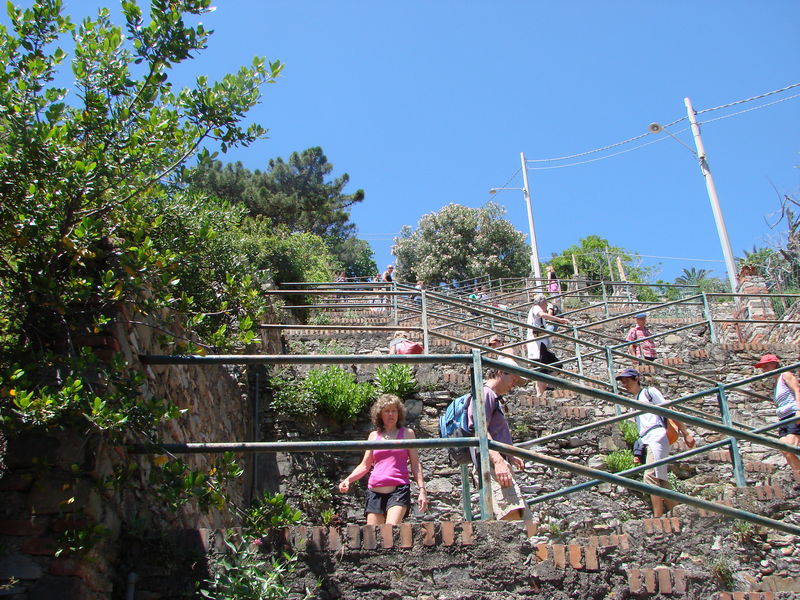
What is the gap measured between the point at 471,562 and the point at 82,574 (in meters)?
1.59

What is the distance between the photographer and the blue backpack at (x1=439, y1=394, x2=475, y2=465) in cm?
429

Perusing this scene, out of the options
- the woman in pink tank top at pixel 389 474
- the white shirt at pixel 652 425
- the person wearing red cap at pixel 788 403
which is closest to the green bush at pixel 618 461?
the white shirt at pixel 652 425

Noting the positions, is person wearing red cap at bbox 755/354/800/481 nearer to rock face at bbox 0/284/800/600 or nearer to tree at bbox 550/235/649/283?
rock face at bbox 0/284/800/600

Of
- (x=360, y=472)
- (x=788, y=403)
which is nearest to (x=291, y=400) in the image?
(x=360, y=472)

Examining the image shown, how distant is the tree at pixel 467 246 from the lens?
26875mm

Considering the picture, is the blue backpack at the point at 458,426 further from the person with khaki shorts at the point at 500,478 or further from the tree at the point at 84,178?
the tree at the point at 84,178

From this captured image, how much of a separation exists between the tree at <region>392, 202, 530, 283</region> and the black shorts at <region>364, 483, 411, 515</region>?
22.0 meters

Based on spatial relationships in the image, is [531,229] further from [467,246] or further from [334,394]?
[334,394]

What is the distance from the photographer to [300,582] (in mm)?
3258

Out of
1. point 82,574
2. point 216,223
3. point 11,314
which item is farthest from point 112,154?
point 216,223

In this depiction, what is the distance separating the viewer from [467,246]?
89.1ft

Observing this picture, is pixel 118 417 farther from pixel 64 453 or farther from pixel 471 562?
pixel 471 562

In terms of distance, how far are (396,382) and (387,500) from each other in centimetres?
358

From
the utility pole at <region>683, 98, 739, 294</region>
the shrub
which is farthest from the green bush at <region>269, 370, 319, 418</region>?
the utility pole at <region>683, 98, 739, 294</region>
